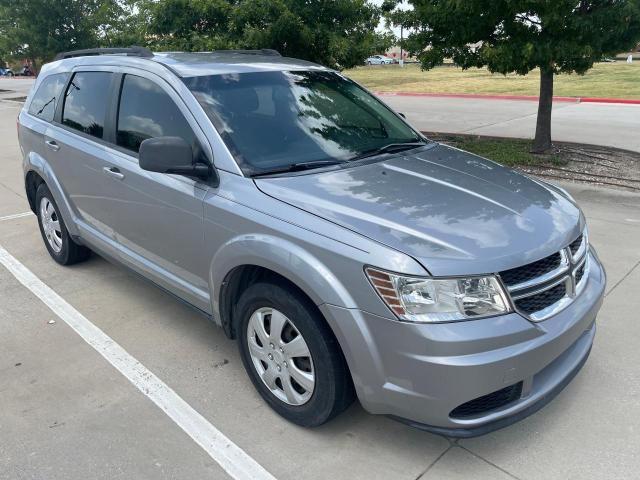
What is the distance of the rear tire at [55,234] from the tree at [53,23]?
1627 centimetres

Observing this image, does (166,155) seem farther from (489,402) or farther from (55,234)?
(55,234)

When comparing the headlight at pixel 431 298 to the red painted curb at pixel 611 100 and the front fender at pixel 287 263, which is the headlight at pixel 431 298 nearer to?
the front fender at pixel 287 263

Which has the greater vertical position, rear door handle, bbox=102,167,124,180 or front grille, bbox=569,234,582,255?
rear door handle, bbox=102,167,124,180

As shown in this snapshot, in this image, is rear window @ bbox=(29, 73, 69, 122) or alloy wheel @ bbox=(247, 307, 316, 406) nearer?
alloy wheel @ bbox=(247, 307, 316, 406)

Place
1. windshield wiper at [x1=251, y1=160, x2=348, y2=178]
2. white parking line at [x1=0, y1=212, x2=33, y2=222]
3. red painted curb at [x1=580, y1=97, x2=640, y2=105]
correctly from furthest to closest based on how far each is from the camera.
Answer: red painted curb at [x1=580, y1=97, x2=640, y2=105]
white parking line at [x1=0, y1=212, x2=33, y2=222]
windshield wiper at [x1=251, y1=160, x2=348, y2=178]

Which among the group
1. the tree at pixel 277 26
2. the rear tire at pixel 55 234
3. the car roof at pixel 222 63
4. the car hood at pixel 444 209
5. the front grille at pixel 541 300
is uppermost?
the tree at pixel 277 26

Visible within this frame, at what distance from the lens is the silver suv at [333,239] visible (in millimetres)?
2375

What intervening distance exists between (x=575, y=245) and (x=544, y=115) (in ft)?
21.6

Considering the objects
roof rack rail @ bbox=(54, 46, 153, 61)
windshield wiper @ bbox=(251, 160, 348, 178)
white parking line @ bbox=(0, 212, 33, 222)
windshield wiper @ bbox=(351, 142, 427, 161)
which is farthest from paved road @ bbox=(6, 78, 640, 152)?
white parking line @ bbox=(0, 212, 33, 222)

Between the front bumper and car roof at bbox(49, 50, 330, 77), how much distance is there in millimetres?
1887

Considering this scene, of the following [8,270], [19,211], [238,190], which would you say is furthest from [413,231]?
[19,211]

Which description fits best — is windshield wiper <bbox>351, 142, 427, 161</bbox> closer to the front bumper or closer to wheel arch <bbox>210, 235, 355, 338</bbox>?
wheel arch <bbox>210, 235, 355, 338</bbox>

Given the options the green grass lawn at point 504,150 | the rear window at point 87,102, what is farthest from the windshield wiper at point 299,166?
the green grass lawn at point 504,150

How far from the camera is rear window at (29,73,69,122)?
16.0 ft
